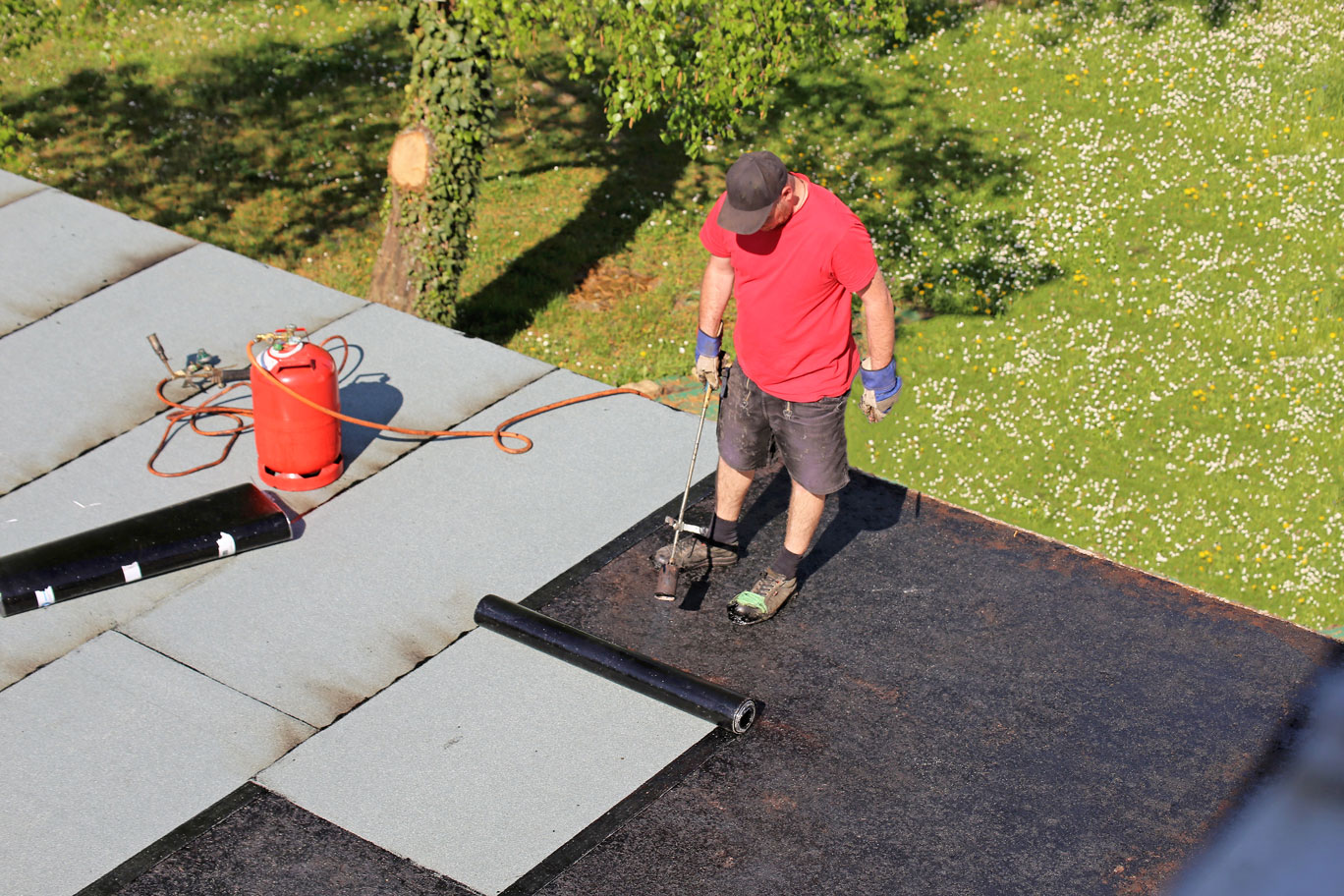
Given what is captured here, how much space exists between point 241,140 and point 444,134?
4575 mm

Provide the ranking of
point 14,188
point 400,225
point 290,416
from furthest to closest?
point 400,225 < point 14,188 < point 290,416

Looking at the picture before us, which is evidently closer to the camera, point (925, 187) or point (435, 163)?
point (435, 163)

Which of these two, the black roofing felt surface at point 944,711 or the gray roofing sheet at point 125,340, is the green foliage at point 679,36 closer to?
the gray roofing sheet at point 125,340

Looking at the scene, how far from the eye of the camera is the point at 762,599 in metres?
5.59

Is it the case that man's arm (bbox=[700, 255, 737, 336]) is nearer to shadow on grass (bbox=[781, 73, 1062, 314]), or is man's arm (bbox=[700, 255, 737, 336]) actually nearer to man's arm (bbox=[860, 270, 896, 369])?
man's arm (bbox=[860, 270, 896, 369])

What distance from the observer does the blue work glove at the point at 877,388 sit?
5137mm

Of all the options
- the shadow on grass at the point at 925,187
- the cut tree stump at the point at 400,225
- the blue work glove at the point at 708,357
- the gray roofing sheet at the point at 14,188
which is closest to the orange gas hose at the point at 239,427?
the blue work glove at the point at 708,357

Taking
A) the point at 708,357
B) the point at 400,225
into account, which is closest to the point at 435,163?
the point at 400,225

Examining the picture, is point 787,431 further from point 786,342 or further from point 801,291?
point 801,291

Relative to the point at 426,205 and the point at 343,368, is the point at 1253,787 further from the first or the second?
the point at 426,205

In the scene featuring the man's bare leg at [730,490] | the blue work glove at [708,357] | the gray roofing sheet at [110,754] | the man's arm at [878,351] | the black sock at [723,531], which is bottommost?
the gray roofing sheet at [110,754]

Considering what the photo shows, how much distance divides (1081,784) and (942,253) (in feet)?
22.5

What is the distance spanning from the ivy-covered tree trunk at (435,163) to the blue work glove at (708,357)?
4.11 meters

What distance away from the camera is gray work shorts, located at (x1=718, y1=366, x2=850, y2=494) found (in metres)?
5.31
